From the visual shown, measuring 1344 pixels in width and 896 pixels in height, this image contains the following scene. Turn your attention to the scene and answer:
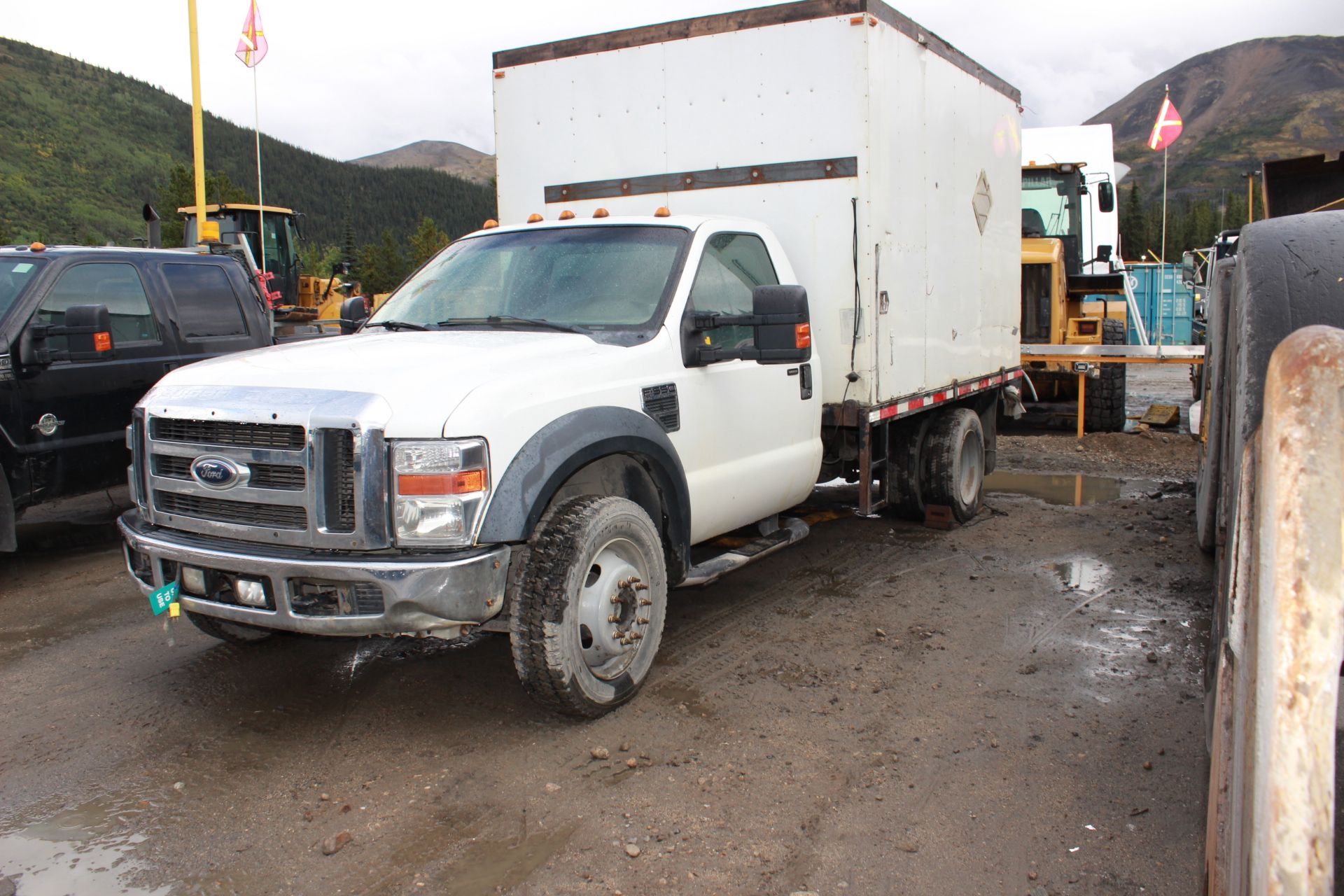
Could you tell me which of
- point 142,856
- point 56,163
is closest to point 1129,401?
point 142,856

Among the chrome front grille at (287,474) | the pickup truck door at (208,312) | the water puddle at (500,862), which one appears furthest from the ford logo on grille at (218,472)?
the pickup truck door at (208,312)

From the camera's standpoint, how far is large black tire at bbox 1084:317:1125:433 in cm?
1186

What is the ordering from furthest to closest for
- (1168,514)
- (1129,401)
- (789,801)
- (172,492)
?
1. (1129,401)
2. (1168,514)
3. (172,492)
4. (789,801)

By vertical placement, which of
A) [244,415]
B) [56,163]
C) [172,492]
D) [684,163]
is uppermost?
[56,163]

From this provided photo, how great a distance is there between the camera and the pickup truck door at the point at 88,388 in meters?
6.17

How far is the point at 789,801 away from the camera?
11.2 feet

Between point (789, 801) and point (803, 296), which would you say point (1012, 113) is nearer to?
point (803, 296)

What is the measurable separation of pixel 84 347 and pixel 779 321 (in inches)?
177

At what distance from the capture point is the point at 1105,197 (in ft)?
50.2

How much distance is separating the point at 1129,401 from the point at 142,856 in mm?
15402

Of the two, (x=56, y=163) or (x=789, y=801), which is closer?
(x=789, y=801)

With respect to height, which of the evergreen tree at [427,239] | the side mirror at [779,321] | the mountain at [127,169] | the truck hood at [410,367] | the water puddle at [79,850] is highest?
the mountain at [127,169]

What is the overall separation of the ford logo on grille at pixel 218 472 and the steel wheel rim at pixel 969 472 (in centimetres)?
512

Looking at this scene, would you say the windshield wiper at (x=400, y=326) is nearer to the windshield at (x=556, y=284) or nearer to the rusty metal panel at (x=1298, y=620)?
the windshield at (x=556, y=284)
